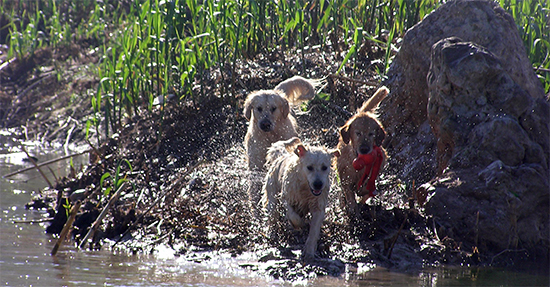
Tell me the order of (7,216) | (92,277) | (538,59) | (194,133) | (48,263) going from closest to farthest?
(92,277), (48,263), (7,216), (538,59), (194,133)

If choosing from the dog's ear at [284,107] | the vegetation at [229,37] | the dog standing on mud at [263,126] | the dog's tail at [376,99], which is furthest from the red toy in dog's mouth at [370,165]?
the vegetation at [229,37]

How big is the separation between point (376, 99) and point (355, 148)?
2.38 ft

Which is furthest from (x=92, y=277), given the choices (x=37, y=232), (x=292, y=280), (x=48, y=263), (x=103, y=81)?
(x=103, y=81)

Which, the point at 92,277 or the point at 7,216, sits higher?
the point at 7,216

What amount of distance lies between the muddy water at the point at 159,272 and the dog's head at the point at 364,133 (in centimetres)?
128

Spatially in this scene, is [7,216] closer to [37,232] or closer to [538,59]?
[37,232]

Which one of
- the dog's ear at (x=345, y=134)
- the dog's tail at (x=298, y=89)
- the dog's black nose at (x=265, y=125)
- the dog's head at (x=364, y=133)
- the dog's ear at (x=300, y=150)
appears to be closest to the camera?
the dog's ear at (x=300, y=150)

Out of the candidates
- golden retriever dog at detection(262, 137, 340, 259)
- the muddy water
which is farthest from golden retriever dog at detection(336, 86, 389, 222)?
the muddy water

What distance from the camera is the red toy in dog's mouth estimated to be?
5812mm

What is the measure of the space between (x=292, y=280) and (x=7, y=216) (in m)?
3.72

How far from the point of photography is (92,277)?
462 centimetres

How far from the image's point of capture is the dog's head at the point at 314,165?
5254 millimetres

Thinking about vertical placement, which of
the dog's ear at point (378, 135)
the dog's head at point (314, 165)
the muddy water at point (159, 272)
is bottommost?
the muddy water at point (159, 272)

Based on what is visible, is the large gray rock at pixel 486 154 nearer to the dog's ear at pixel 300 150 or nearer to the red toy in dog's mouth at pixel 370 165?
the red toy in dog's mouth at pixel 370 165
